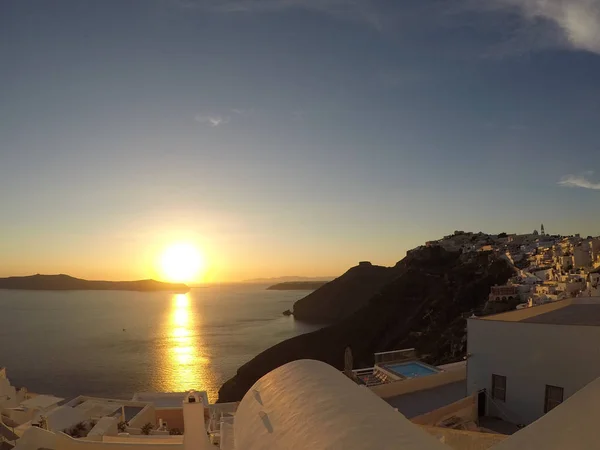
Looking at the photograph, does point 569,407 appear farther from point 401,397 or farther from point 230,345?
point 230,345

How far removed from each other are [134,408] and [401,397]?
41.7 feet

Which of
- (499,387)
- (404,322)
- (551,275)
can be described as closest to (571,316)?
(499,387)

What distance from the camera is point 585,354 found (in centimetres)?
874

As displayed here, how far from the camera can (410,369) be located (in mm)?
15703

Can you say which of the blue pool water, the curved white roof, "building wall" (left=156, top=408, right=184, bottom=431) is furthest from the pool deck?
"building wall" (left=156, top=408, right=184, bottom=431)

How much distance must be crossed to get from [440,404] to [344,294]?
9504 cm

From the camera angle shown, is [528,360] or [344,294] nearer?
[528,360]

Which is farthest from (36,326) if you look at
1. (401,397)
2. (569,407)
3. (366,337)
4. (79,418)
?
(569,407)

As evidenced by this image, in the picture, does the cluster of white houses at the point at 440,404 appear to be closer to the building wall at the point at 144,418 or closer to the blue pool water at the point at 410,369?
the blue pool water at the point at 410,369

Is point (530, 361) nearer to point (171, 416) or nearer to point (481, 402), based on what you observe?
point (481, 402)

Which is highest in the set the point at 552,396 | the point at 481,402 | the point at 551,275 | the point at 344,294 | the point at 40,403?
the point at 551,275

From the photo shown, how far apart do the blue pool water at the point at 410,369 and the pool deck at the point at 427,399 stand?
5.18 feet

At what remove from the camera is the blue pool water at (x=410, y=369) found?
15.0 metres

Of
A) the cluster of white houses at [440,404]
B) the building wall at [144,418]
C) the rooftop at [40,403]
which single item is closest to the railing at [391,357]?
the cluster of white houses at [440,404]
